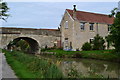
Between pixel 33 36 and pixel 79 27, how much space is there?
28.2 feet

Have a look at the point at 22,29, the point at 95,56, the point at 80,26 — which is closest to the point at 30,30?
the point at 22,29

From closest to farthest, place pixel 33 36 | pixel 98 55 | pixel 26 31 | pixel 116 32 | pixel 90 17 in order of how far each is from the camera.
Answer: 1. pixel 116 32
2. pixel 98 55
3. pixel 26 31
4. pixel 33 36
5. pixel 90 17

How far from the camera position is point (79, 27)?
30.2 meters

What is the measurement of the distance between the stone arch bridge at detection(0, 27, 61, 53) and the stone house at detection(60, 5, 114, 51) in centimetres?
175

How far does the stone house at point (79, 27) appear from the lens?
30.0 m

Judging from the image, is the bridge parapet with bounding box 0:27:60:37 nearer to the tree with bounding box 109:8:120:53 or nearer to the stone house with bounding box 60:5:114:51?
the stone house with bounding box 60:5:114:51

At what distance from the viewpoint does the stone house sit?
30.0 metres

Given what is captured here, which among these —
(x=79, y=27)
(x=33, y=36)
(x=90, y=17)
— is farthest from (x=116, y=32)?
(x=33, y=36)

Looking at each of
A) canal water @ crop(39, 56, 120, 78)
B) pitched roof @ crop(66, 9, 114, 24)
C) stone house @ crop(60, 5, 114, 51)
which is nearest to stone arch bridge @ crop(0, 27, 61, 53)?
stone house @ crop(60, 5, 114, 51)

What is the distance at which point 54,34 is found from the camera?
33.0m

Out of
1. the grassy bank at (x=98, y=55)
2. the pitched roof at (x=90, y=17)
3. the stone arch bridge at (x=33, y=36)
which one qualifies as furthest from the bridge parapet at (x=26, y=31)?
the grassy bank at (x=98, y=55)

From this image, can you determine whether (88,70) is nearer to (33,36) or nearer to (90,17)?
(33,36)

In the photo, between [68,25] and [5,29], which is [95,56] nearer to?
[68,25]

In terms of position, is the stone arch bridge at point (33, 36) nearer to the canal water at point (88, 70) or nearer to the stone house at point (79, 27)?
the stone house at point (79, 27)
